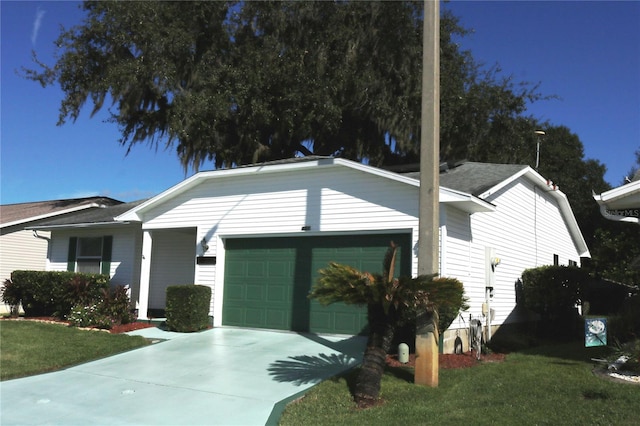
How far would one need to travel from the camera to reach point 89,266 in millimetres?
18375

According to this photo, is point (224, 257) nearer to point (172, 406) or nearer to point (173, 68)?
point (172, 406)

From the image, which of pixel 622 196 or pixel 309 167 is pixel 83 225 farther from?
pixel 622 196

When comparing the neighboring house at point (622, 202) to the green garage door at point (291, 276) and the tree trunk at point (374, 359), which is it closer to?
the green garage door at point (291, 276)

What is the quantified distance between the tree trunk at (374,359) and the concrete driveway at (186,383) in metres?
1.02

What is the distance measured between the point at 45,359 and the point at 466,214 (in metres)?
9.12

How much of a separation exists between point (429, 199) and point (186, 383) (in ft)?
15.5

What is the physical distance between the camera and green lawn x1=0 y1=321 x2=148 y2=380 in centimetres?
981

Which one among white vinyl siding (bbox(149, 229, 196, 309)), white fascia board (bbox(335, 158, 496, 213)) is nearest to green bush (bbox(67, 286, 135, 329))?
white vinyl siding (bbox(149, 229, 196, 309))

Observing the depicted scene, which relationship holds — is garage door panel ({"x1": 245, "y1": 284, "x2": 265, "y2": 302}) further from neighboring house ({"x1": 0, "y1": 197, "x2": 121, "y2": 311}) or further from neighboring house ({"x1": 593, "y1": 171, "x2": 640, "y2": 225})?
neighboring house ({"x1": 0, "y1": 197, "x2": 121, "y2": 311})

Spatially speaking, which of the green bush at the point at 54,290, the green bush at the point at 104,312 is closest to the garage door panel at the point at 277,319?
the green bush at the point at 104,312

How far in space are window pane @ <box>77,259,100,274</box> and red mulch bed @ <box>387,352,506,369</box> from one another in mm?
12231

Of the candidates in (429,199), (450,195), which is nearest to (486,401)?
(429,199)

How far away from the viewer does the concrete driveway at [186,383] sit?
681 cm

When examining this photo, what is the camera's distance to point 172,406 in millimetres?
7133
